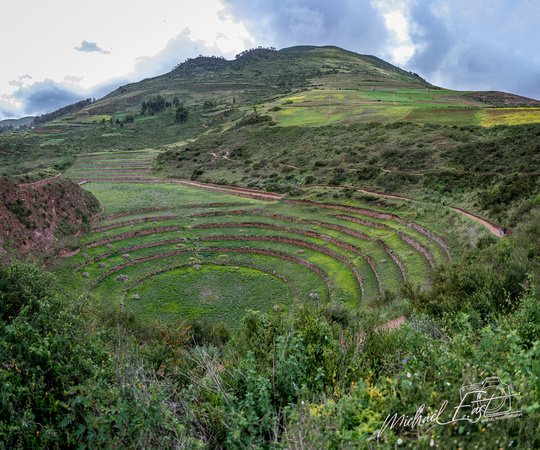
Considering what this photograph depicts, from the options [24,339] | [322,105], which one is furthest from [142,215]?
[322,105]

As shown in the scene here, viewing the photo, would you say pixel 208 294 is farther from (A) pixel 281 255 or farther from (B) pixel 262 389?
(B) pixel 262 389

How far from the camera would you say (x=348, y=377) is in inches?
270

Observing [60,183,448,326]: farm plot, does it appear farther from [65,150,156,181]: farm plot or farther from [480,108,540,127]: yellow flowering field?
[480,108,540,127]: yellow flowering field

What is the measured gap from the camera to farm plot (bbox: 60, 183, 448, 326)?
2052cm

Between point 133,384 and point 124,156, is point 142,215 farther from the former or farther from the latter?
point 124,156

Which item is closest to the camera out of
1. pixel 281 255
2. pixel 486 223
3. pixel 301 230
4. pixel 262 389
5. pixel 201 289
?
pixel 262 389

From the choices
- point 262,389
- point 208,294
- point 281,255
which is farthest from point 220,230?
point 262,389

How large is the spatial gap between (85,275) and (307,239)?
17.7 m

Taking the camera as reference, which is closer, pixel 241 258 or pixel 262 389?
pixel 262 389

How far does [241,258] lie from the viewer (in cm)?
2683

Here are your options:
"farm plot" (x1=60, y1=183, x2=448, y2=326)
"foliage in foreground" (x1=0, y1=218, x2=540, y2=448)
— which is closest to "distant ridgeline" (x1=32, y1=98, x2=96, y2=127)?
"farm plot" (x1=60, y1=183, x2=448, y2=326)

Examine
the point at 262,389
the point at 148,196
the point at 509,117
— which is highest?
the point at 509,117

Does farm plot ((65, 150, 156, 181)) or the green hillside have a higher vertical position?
farm plot ((65, 150, 156, 181))

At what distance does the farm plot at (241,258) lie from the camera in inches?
808
